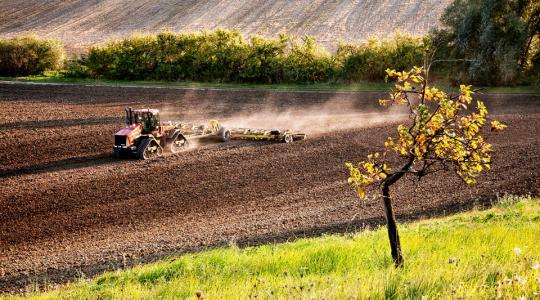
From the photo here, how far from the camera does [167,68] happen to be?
4394cm

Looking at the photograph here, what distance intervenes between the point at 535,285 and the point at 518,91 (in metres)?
35.1

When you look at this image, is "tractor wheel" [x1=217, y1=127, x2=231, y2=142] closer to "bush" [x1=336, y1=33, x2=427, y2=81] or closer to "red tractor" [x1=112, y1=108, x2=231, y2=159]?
"red tractor" [x1=112, y1=108, x2=231, y2=159]

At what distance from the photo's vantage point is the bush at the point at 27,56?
153 feet

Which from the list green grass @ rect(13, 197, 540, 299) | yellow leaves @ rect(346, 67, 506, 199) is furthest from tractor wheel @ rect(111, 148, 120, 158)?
yellow leaves @ rect(346, 67, 506, 199)

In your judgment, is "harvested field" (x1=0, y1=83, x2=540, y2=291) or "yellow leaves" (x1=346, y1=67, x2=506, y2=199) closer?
"yellow leaves" (x1=346, y1=67, x2=506, y2=199)

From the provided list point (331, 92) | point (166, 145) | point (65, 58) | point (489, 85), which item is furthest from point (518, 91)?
point (65, 58)

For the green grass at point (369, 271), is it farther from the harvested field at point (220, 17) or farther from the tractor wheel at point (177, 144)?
the harvested field at point (220, 17)

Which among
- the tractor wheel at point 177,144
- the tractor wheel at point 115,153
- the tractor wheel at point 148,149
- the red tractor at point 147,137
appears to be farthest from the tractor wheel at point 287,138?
the tractor wheel at point 115,153

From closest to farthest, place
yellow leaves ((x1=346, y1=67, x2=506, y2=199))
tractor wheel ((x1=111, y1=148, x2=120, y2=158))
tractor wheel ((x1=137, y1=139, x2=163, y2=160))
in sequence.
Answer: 1. yellow leaves ((x1=346, y1=67, x2=506, y2=199))
2. tractor wheel ((x1=137, y1=139, x2=163, y2=160))
3. tractor wheel ((x1=111, y1=148, x2=120, y2=158))

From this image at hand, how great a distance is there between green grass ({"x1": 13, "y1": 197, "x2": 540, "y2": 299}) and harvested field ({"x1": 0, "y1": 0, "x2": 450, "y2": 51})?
46.9m

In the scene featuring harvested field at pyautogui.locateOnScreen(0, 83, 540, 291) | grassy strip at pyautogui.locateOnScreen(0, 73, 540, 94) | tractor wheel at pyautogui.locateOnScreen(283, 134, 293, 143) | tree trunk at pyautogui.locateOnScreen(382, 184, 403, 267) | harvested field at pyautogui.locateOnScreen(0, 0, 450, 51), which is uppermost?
harvested field at pyautogui.locateOnScreen(0, 0, 450, 51)

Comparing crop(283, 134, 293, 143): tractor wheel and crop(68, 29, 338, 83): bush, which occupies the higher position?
crop(68, 29, 338, 83): bush

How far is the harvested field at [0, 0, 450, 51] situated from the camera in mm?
62844

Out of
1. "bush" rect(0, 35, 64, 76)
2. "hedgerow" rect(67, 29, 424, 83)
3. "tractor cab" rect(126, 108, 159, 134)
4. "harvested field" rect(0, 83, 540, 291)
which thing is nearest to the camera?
"harvested field" rect(0, 83, 540, 291)
